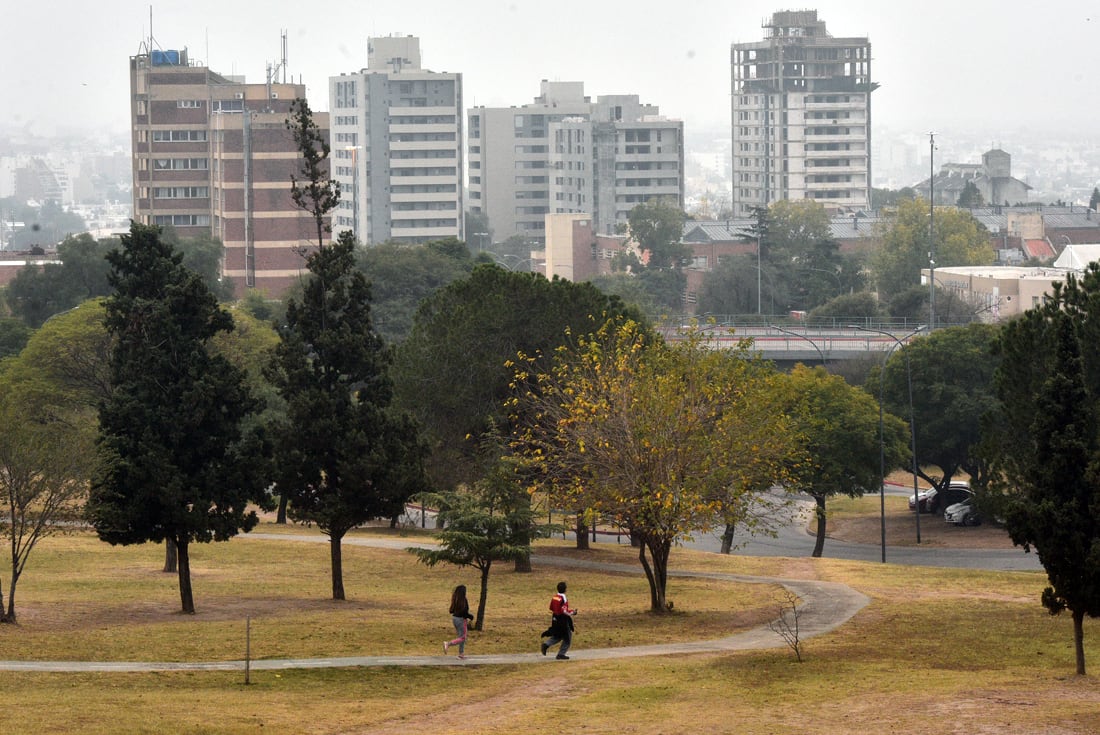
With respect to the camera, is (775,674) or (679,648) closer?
(775,674)

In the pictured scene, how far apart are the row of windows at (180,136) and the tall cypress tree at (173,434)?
15776 cm

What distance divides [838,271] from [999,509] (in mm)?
156239

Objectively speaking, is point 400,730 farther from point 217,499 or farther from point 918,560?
point 918,560

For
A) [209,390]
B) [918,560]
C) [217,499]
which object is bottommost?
[918,560]

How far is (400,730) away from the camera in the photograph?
2741cm

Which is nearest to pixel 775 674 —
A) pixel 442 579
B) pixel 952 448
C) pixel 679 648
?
pixel 679 648

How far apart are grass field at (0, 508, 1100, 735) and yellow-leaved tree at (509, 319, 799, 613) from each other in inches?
104

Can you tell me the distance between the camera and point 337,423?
43.5 m

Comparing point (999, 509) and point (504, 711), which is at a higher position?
point (999, 509)

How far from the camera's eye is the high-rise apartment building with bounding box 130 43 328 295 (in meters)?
182

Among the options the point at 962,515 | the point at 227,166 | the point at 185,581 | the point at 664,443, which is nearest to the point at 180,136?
the point at 227,166

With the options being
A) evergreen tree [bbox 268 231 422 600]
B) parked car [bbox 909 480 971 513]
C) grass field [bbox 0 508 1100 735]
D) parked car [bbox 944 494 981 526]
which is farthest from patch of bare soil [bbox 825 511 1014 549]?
evergreen tree [bbox 268 231 422 600]

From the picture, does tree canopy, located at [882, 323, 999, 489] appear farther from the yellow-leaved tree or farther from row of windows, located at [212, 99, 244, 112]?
row of windows, located at [212, 99, 244, 112]

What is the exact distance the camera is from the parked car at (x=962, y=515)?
81.2 meters
